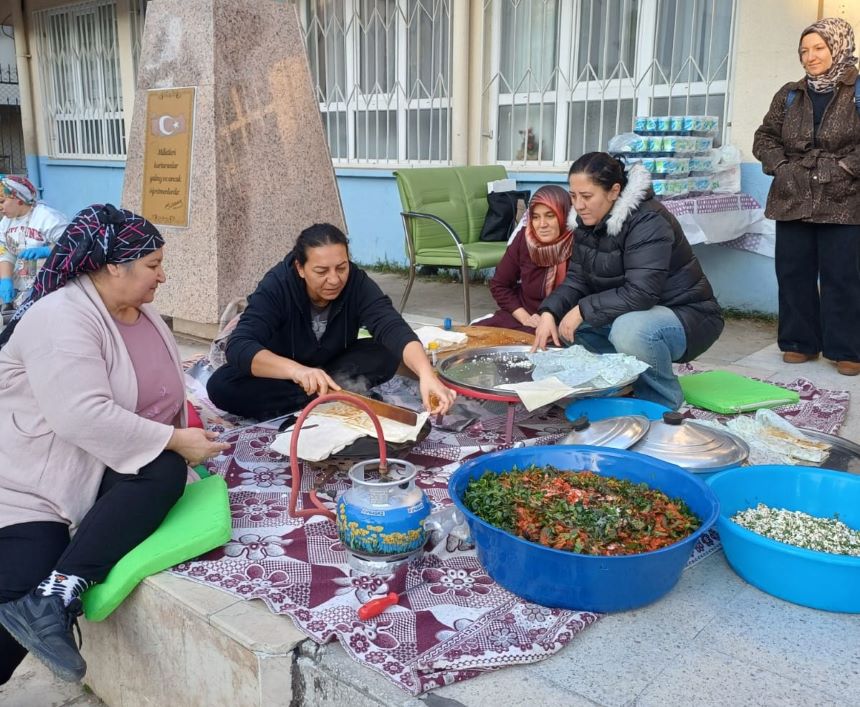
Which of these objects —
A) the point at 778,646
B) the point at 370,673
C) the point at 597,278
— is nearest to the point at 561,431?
the point at 597,278

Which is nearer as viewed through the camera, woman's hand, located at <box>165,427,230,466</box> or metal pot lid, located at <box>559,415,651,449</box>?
woman's hand, located at <box>165,427,230,466</box>

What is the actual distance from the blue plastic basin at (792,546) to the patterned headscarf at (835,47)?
2636 mm

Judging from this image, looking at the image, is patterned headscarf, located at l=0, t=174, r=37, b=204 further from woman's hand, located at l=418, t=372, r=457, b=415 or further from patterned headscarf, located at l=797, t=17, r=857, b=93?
patterned headscarf, located at l=797, t=17, r=857, b=93

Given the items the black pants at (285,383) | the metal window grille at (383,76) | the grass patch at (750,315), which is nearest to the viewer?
the black pants at (285,383)

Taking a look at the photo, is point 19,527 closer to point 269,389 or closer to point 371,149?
point 269,389

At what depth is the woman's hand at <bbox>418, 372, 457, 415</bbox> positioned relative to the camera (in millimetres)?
2754

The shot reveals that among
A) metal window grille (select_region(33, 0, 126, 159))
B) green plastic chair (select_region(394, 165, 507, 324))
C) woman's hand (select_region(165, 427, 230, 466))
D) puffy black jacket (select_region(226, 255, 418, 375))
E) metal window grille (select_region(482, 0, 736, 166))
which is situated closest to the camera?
woman's hand (select_region(165, 427, 230, 466))

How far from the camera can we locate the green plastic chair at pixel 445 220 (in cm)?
544

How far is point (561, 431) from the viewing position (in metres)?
3.47

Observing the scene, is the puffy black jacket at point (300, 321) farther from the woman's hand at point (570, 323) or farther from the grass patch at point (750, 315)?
the grass patch at point (750, 315)

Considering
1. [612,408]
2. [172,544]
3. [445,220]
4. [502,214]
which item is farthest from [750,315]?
[172,544]

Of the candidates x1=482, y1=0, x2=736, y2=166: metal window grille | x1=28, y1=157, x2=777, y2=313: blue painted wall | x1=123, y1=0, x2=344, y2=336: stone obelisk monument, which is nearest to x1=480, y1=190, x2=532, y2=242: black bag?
x1=28, y1=157, x2=777, y2=313: blue painted wall

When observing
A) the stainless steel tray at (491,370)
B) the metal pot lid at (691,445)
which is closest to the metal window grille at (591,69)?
the stainless steel tray at (491,370)

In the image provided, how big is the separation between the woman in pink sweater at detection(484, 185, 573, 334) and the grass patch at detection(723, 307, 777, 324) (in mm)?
2223
